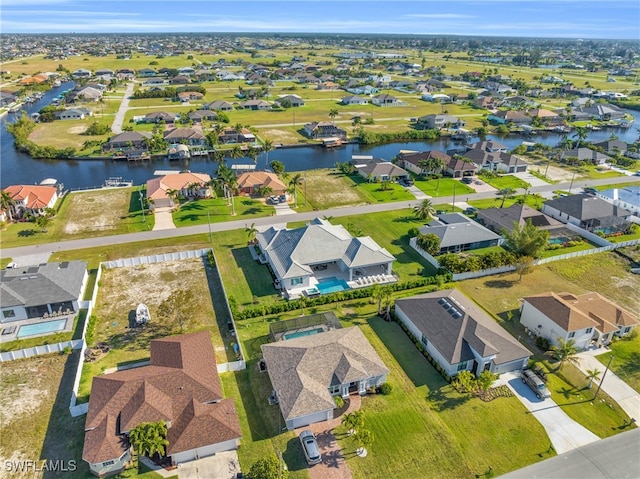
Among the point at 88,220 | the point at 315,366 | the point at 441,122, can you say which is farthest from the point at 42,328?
the point at 441,122

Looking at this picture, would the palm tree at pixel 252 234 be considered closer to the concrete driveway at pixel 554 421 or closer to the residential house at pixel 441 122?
the concrete driveway at pixel 554 421

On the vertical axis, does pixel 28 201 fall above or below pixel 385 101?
below

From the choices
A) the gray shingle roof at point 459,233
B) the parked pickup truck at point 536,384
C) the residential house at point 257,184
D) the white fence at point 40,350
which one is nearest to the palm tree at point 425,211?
the gray shingle roof at point 459,233

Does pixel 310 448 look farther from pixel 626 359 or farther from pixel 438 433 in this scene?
pixel 626 359

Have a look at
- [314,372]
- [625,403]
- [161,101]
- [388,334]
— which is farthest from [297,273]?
[161,101]

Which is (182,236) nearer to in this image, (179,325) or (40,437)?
(179,325)
